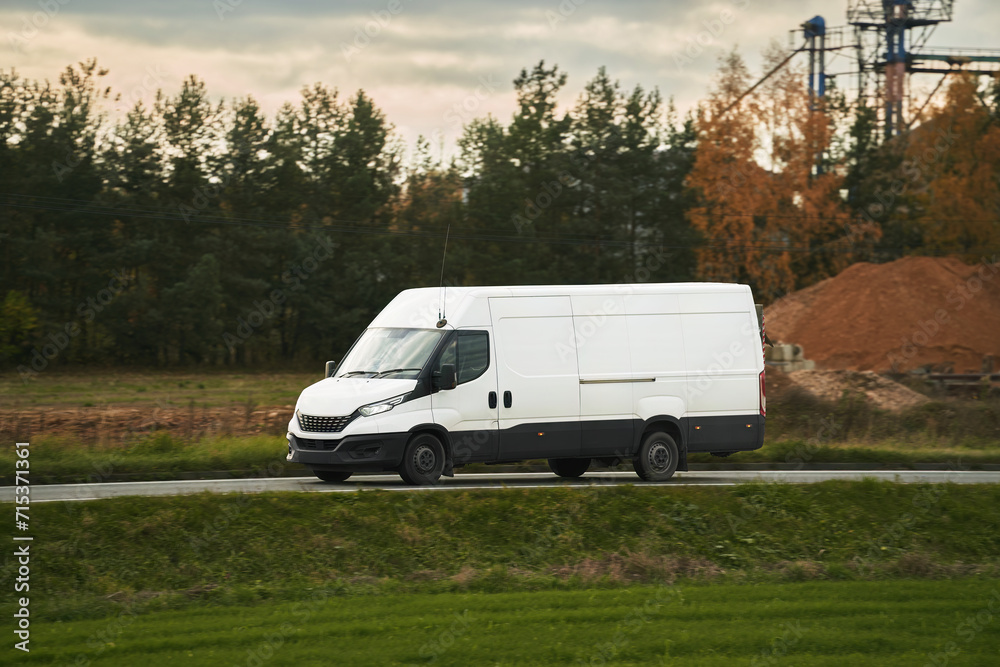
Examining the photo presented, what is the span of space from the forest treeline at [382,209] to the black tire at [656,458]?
38.0m

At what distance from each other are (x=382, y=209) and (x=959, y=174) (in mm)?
31572

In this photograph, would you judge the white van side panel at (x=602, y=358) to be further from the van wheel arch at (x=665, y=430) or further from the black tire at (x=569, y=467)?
the black tire at (x=569, y=467)

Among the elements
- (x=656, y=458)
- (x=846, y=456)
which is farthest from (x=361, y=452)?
(x=846, y=456)

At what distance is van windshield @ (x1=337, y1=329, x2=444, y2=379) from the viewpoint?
48.1 feet

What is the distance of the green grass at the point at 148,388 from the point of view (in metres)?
35.5

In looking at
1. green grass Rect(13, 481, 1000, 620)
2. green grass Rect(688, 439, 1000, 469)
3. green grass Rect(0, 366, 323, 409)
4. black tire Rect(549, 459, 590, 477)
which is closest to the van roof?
black tire Rect(549, 459, 590, 477)

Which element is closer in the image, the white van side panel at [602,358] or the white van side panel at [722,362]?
the white van side panel at [602,358]

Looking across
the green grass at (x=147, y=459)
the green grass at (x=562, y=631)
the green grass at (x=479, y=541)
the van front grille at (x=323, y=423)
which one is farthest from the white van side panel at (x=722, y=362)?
the green grass at (x=147, y=459)

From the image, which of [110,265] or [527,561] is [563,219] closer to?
[110,265]

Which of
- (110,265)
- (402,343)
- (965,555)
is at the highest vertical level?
(110,265)

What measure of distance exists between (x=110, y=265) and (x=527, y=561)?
45.3 metres

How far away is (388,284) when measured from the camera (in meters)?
56.4

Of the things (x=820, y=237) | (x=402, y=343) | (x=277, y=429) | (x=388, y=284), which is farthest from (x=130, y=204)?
(x=402, y=343)

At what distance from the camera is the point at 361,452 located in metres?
14.1
